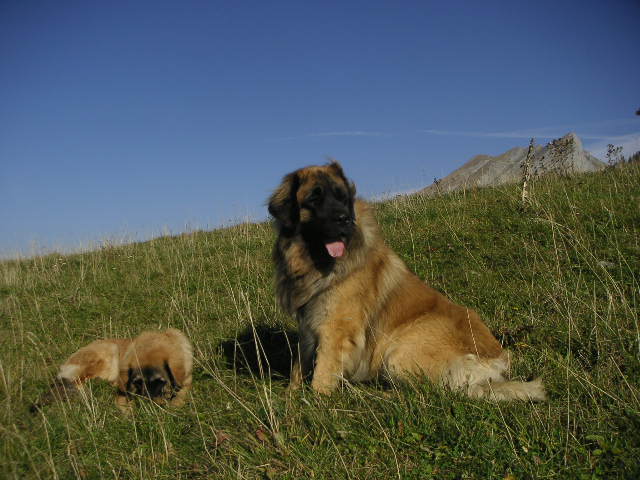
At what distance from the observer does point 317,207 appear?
12.2 feet

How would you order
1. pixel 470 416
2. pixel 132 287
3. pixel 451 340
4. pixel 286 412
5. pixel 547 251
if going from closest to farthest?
pixel 470 416, pixel 286 412, pixel 451 340, pixel 547 251, pixel 132 287

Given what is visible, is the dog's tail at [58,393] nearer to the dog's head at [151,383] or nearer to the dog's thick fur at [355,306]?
the dog's head at [151,383]

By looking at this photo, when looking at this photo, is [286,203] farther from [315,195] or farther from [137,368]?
[137,368]

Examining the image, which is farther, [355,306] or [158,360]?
[158,360]

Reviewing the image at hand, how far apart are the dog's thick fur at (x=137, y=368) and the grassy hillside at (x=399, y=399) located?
0.18 metres

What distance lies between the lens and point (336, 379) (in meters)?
3.40

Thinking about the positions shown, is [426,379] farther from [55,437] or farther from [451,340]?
[55,437]

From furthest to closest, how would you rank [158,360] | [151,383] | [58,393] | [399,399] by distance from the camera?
[158,360], [151,383], [58,393], [399,399]

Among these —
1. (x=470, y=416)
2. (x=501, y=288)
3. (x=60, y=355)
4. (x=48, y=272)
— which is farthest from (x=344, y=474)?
(x=48, y=272)

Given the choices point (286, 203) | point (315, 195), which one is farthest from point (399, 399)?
point (286, 203)

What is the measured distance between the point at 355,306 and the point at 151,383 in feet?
6.25

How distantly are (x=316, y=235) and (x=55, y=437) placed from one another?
2401 mm

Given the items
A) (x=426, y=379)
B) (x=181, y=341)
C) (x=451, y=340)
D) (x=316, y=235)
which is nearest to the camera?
(x=426, y=379)

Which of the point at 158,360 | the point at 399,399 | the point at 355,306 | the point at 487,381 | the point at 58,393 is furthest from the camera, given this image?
the point at 158,360
